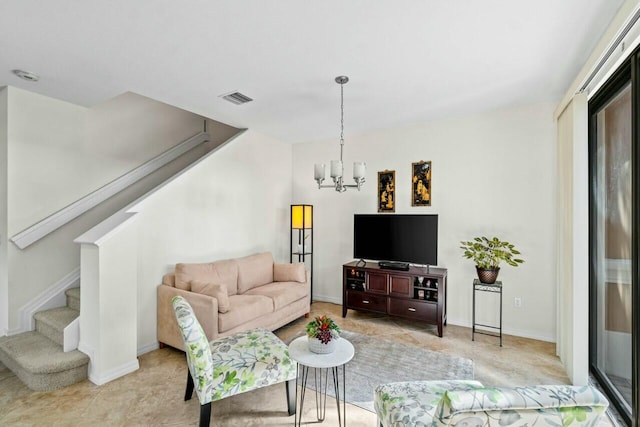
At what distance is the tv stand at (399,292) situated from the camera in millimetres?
3609

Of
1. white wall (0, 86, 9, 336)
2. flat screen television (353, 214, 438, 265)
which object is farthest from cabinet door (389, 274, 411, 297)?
white wall (0, 86, 9, 336)

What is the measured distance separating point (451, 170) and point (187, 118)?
4.08 meters

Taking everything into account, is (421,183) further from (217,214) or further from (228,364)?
(228,364)

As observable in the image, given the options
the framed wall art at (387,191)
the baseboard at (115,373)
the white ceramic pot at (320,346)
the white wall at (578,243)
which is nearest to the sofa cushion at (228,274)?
the baseboard at (115,373)

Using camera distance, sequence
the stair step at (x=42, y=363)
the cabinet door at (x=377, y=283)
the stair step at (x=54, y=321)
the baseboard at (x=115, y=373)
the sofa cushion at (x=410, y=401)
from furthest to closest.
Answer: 1. the cabinet door at (x=377, y=283)
2. the stair step at (x=54, y=321)
3. the baseboard at (x=115, y=373)
4. the stair step at (x=42, y=363)
5. the sofa cushion at (x=410, y=401)

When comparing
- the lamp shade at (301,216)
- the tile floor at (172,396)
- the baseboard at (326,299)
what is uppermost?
the lamp shade at (301,216)

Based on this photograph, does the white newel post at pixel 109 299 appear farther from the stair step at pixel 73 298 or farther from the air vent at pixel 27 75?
the air vent at pixel 27 75

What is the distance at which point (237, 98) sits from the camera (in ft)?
10.8

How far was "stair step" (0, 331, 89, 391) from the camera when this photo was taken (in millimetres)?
2420

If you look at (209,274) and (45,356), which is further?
(209,274)

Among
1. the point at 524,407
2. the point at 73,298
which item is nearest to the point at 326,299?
the point at 73,298

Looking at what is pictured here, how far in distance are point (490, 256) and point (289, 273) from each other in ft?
8.18

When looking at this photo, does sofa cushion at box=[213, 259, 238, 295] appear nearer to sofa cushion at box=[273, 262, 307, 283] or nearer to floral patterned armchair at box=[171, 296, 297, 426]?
sofa cushion at box=[273, 262, 307, 283]

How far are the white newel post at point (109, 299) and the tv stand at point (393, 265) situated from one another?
2843 mm
